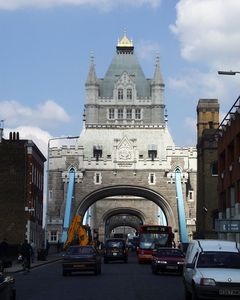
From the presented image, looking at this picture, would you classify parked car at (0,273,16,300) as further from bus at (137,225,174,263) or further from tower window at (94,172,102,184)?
tower window at (94,172,102,184)

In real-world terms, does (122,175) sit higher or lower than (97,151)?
lower

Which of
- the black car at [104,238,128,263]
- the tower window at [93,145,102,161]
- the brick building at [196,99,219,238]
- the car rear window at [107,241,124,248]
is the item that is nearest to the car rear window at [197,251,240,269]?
the car rear window at [107,241,124,248]

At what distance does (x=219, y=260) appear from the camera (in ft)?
64.3

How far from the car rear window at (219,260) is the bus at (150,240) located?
32936 mm

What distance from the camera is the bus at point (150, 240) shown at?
175ft

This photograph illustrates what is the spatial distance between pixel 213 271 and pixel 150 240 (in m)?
35.7

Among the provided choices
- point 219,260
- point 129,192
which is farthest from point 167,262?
point 129,192

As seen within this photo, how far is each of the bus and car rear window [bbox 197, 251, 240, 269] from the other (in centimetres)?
3294

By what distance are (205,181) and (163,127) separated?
159 feet

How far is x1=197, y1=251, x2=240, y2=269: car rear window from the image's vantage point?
19375 millimetres

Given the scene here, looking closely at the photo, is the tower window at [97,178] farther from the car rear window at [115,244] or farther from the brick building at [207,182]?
the car rear window at [115,244]

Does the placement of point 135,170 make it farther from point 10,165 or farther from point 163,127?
point 10,165

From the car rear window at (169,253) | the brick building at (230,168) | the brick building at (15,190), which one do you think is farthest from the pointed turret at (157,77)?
the car rear window at (169,253)

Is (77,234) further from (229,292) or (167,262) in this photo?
(229,292)
